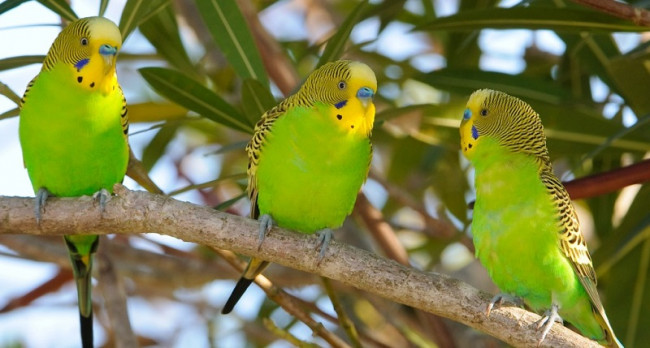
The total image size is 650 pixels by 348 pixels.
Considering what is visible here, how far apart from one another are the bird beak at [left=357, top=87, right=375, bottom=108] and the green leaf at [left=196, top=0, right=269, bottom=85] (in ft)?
2.17

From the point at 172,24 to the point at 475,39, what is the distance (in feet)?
4.89

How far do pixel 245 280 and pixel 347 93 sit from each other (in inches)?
32.0

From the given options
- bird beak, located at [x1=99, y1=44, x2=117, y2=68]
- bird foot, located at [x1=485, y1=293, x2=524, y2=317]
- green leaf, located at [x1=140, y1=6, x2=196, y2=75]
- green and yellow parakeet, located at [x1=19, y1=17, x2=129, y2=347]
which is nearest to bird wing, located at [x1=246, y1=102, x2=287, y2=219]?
green and yellow parakeet, located at [x1=19, y1=17, x2=129, y2=347]

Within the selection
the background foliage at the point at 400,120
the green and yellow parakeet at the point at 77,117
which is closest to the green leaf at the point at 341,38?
the background foliage at the point at 400,120

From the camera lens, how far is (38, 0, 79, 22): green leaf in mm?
3508

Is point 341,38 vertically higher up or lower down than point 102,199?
higher up

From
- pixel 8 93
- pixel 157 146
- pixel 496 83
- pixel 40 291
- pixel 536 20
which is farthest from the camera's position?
pixel 40 291

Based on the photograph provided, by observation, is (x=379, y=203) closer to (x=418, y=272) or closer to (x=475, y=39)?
(x=475, y=39)

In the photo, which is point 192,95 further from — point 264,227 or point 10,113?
point 264,227

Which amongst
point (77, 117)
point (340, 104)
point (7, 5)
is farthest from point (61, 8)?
point (340, 104)

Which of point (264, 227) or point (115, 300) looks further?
point (115, 300)

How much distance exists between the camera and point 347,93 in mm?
3225

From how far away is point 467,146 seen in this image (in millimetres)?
3330

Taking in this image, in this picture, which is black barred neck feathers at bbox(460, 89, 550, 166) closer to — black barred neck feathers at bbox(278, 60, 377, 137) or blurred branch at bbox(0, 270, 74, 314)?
black barred neck feathers at bbox(278, 60, 377, 137)
